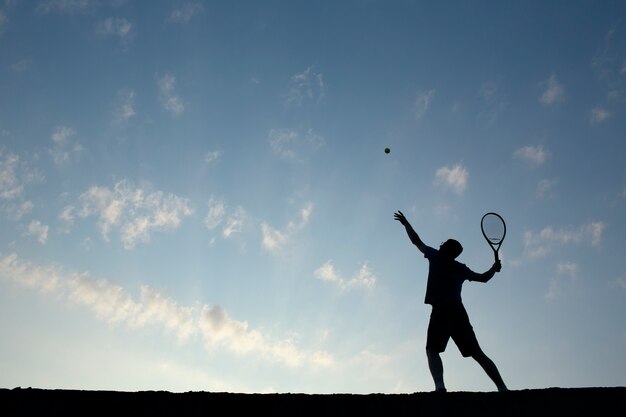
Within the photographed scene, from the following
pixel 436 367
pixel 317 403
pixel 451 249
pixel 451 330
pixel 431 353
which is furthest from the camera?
pixel 451 249

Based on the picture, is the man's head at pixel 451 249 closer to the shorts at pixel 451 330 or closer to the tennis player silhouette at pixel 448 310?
the tennis player silhouette at pixel 448 310

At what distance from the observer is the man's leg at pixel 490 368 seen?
5.89 m

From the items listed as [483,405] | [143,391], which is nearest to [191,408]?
[143,391]

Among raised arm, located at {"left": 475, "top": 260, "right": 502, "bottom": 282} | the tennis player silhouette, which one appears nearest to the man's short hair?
the tennis player silhouette

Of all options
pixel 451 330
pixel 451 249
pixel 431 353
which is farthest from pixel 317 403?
pixel 451 249

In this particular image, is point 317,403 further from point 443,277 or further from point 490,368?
point 443,277

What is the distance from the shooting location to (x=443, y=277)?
6551mm

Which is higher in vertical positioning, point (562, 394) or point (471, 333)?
point (471, 333)

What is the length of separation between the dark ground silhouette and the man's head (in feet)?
8.26

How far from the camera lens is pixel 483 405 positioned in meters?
4.42

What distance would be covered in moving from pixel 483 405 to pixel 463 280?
8.11 feet

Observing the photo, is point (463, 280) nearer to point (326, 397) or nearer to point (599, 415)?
point (599, 415)

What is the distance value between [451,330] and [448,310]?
25 centimetres

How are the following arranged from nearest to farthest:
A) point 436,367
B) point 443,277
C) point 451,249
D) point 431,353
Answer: point 436,367
point 431,353
point 443,277
point 451,249
